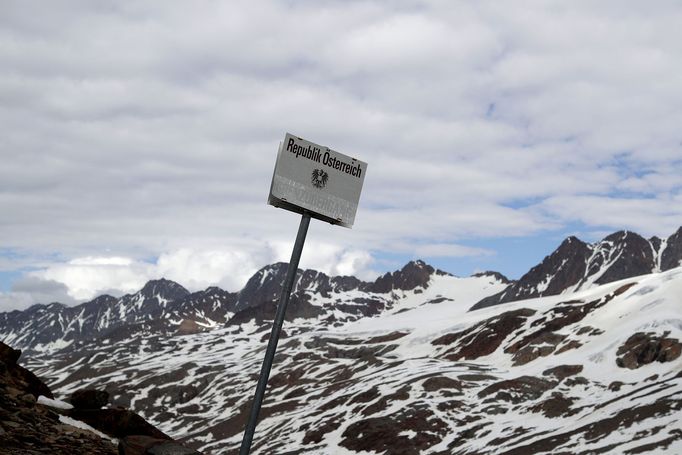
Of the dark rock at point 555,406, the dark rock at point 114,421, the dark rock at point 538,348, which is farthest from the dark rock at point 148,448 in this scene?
the dark rock at point 538,348

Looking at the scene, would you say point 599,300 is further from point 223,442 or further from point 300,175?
point 300,175

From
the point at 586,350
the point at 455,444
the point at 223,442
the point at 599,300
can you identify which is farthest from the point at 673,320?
the point at 223,442

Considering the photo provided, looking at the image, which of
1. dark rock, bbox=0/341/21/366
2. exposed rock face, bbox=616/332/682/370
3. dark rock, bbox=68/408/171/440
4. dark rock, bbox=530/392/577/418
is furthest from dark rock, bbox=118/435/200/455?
exposed rock face, bbox=616/332/682/370

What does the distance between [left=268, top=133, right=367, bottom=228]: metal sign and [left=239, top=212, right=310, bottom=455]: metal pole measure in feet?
0.88

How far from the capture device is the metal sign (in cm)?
810

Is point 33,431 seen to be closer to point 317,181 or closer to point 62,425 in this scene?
point 62,425

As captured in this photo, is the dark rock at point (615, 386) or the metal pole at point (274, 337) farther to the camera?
the dark rock at point (615, 386)

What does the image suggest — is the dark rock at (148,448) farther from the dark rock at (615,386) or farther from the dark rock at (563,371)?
the dark rock at (563,371)

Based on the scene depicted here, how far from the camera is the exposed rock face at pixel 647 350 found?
129m

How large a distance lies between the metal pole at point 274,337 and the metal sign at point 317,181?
0.88 feet

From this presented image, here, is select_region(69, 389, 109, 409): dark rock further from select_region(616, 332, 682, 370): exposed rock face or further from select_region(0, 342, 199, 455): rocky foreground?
select_region(616, 332, 682, 370): exposed rock face

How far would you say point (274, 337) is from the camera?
26.2 feet

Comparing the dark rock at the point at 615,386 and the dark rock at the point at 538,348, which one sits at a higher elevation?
the dark rock at the point at 538,348

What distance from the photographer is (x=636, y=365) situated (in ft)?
431
